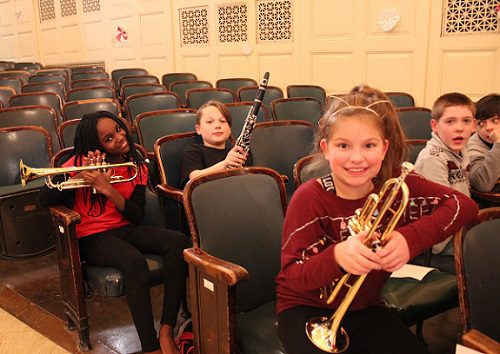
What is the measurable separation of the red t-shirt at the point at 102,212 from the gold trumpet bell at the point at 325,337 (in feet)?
3.91

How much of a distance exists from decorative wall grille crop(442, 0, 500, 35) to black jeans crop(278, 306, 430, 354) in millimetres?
4026

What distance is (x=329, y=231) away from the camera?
4.50 feet

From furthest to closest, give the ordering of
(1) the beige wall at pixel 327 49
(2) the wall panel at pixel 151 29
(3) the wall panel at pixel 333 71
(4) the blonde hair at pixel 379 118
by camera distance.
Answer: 1. (2) the wall panel at pixel 151 29
2. (3) the wall panel at pixel 333 71
3. (1) the beige wall at pixel 327 49
4. (4) the blonde hair at pixel 379 118

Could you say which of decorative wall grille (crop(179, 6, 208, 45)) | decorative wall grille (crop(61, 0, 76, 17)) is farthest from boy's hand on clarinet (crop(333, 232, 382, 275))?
decorative wall grille (crop(61, 0, 76, 17))

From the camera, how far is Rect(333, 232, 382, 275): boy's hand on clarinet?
1.12 m

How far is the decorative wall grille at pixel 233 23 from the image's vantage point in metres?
6.48

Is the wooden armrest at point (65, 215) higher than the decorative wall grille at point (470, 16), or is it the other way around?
the decorative wall grille at point (470, 16)

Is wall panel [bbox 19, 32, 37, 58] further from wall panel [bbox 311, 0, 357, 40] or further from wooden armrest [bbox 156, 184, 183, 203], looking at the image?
wooden armrest [bbox 156, 184, 183, 203]

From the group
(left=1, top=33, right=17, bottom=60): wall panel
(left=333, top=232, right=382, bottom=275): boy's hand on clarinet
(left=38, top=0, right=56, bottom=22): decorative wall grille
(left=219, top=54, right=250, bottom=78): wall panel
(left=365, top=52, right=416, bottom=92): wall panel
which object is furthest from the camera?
(left=1, top=33, right=17, bottom=60): wall panel

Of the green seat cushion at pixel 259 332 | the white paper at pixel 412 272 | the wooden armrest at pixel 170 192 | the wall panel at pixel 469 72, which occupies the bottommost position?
the green seat cushion at pixel 259 332

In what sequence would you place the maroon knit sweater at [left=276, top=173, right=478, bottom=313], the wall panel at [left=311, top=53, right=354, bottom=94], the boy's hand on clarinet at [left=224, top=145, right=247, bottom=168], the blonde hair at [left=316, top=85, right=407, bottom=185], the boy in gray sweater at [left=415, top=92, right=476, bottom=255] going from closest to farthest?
the maroon knit sweater at [left=276, top=173, right=478, bottom=313], the blonde hair at [left=316, top=85, right=407, bottom=185], the boy in gray sweater at [left=415, top=92, right=476, bottom=255], the boy's hand on clarinet at [left=224, top=145, right=247, bottom=168], the wall panel at [left=311, top=53, right=354, bottom=94]

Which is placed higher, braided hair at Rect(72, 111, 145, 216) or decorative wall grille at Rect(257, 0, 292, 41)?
decorative wall grille at Rect(257, 0, 292, 41)

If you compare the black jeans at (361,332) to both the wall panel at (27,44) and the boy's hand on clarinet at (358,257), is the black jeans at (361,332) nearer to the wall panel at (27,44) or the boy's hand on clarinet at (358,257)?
the boy's hand on clarinet at (358,257)

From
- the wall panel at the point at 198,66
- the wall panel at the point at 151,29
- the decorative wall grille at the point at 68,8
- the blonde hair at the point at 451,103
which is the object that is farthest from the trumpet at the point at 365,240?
the decorative wall grille at the point at 68,8
